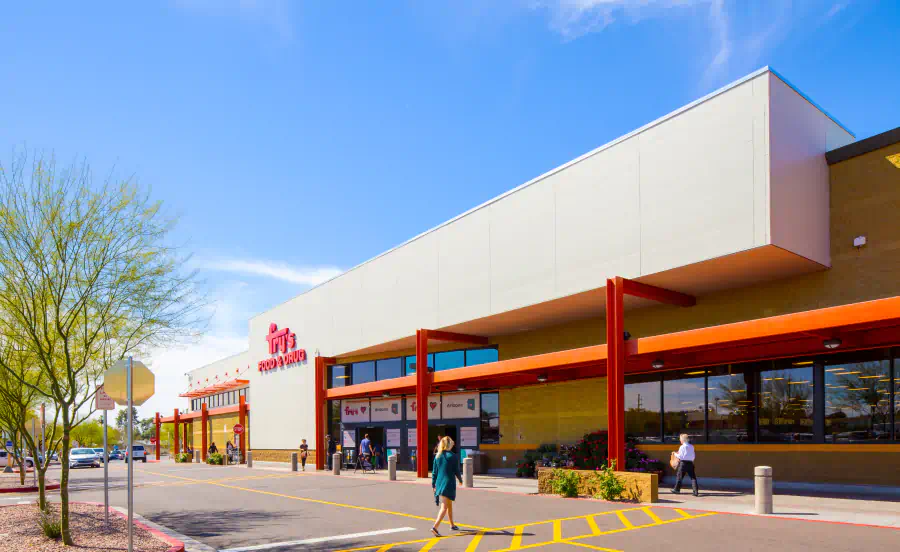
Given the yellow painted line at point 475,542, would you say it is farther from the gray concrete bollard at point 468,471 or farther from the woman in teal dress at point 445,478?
the gray concrete bollard at point 468,471

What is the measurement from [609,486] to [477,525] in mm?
5005

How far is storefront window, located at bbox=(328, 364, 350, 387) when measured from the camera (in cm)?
3931

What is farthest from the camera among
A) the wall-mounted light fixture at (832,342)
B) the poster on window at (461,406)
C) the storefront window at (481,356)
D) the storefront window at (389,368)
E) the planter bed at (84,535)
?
the storefront window at (389,368)

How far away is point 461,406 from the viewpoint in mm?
32312

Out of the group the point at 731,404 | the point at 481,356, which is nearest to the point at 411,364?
the point at 481,356

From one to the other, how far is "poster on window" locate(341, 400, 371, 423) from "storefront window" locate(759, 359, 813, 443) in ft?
72.1

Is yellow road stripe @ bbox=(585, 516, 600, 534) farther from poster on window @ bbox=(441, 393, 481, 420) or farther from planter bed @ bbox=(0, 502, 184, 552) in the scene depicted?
poster on window @ bbox=(441, 393, 481, 420)

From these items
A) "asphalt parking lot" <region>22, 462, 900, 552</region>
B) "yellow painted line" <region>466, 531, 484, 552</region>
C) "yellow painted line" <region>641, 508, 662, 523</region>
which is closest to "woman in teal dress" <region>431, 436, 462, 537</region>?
"asphalt parking lot" <region>22, 462, 900, 552</region>

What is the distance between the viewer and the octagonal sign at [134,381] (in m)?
10.4

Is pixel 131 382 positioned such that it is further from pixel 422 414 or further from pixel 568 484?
pixel 422 414

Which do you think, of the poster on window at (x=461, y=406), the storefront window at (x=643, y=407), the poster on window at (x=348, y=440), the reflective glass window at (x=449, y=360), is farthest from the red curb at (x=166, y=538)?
the poster on window at (x=348, y=440)

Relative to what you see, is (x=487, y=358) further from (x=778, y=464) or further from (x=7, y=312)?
(x=7, y=312)

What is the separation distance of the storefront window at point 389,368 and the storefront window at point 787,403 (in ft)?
61.4

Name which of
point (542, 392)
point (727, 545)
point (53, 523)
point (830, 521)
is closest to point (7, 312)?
point (53, 523)
